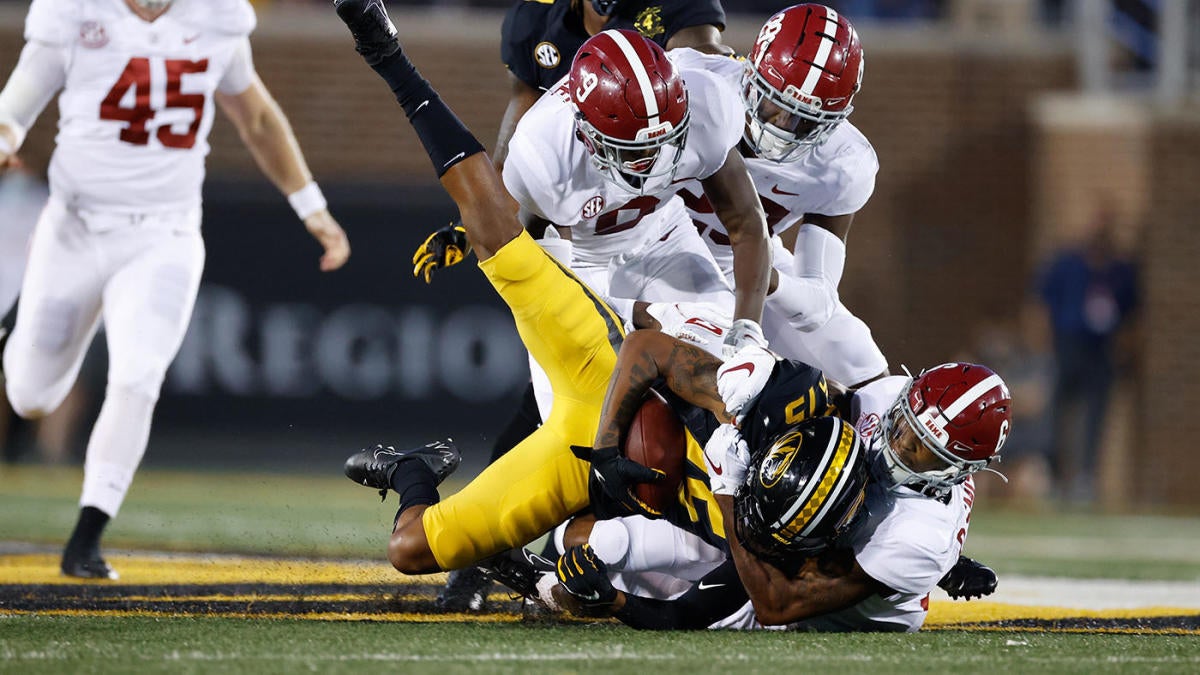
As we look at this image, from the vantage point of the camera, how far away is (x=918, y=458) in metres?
3.84

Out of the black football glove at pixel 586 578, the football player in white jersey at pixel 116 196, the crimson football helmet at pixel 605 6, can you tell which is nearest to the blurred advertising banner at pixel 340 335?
the football player in white jersey at pixel 116 196

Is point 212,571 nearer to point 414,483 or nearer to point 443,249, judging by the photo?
point 414,483

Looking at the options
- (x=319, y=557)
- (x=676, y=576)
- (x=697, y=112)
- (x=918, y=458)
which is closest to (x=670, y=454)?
(x=676, y=576)

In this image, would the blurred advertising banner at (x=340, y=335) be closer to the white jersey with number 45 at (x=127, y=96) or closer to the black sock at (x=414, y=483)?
the white jersey with number 45 at (x=127, y=96)

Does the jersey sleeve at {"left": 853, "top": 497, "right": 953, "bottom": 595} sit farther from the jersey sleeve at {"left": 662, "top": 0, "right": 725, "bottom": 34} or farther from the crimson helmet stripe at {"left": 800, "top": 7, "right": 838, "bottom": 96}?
the jersey sleeve at {"left": 662, "top": 0, "right": 725, "bottom": 34}

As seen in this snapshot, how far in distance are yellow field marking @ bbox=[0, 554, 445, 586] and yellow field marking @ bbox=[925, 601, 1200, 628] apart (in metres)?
1.58

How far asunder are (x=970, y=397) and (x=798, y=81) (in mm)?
1129

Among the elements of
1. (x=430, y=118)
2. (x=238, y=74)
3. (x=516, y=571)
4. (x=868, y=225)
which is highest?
(x=430, y=118)

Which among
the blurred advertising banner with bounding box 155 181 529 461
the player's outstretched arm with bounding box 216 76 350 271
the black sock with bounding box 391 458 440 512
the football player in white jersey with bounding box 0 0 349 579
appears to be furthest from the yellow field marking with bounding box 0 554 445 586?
the blurred advertising banner with bounding box 155 181 529 461

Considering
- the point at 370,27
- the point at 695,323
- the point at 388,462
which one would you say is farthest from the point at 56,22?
the point at 695,323

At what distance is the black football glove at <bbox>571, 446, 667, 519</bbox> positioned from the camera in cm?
392

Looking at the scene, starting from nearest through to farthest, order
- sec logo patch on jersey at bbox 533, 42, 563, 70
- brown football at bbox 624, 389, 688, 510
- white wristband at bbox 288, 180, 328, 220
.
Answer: brown football at bbox 624, 389, 688, 510
sec logo patch on jersey at bbox 533, 42, 563, 70
white wristband at bbox 288, 180, 328, 220

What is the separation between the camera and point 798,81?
4.51 m

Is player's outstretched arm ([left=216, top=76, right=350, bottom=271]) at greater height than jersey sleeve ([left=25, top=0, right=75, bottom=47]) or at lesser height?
lesser
